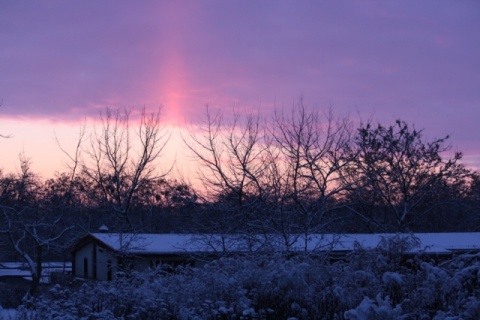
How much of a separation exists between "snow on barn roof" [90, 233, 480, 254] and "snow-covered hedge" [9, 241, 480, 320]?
30.1 feet

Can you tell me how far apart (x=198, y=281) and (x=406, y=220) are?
124 feet

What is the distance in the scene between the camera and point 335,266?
32.6 feet

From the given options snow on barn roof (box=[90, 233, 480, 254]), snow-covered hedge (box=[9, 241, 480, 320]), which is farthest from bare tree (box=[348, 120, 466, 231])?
snow-covered hedge (box=[9, 241, 480, 320])

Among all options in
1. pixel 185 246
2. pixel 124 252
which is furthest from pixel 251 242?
pixel 124 252

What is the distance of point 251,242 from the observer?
2128 centimetres

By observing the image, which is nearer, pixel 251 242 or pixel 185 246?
pixel 251 242

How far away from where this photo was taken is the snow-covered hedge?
758 centimetres

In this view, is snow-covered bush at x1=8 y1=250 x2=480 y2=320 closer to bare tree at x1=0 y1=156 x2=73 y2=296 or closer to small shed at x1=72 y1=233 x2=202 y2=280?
small shed at x1=72 y1=233 x2=202 y2=280

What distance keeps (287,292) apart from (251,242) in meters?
12.2

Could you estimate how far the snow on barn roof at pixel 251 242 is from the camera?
21.2 metres

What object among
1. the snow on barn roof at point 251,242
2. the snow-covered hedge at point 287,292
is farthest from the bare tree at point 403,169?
the snow-covered hedge at point 287,292

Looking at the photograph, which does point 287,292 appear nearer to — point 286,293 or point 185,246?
point 286,293

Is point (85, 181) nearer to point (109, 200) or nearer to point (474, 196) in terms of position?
point (109, 200)

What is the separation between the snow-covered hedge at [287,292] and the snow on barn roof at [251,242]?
9.17m
